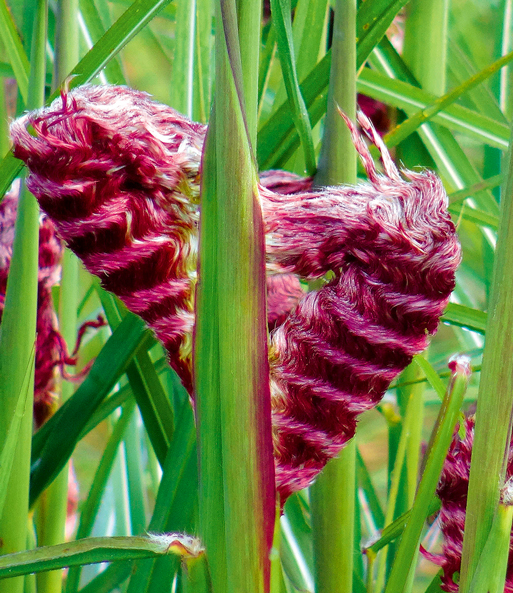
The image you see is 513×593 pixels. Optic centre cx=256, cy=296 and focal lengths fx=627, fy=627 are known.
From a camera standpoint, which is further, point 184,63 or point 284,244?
point 184,63

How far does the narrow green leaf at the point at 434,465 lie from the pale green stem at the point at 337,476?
0.18 feet

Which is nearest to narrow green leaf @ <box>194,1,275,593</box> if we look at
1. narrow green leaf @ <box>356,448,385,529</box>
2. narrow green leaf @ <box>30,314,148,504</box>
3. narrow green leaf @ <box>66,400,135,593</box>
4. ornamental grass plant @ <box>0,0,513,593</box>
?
ornamental grass plant @ <box>0,0,513,593</box>

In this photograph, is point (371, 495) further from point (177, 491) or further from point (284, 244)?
point (284, 244)

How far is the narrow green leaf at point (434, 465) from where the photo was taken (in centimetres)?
18

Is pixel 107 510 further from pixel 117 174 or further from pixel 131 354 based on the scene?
pixel 117 174

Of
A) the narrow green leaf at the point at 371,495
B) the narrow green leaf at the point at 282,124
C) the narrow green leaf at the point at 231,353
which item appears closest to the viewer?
the narrow green leaf at the point at 231,353

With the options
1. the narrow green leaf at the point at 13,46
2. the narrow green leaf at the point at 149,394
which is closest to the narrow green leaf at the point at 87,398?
the narrow green leaf at the point at 149,394

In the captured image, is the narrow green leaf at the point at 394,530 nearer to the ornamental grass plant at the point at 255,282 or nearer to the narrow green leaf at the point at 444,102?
the ornamental grass plant at the point at 255,282

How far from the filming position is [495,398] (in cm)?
16

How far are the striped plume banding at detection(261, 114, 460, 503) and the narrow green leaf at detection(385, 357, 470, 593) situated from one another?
1cm

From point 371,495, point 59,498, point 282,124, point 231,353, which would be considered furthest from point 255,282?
point 371,495

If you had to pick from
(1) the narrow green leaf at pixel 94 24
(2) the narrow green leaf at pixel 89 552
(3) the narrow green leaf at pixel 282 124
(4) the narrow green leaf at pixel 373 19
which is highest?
(1) the narrow green leaf at pixel 94 24

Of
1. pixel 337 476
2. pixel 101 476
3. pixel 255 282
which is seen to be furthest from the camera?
pixel 101 476

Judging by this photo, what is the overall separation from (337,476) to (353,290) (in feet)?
0.39
